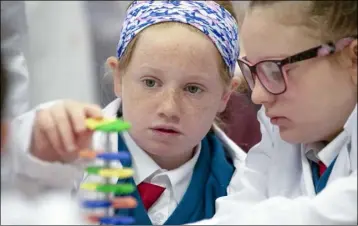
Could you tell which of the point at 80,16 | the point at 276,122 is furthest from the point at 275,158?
the point at 80,16

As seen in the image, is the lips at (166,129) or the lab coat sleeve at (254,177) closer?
the lab coat sleeve at (254,177)

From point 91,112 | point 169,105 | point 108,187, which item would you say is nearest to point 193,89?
point 169,105

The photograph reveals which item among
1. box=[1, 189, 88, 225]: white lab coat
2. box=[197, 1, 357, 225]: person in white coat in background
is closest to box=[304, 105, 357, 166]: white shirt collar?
box=[197, 1, 357, 225]: person in white coat in background

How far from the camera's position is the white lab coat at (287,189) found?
2.32 ft

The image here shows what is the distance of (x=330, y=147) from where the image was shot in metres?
0.86

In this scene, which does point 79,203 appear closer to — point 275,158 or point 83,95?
point 275,158

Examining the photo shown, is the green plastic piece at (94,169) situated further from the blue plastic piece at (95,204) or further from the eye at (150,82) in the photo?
the eye at (150,82)

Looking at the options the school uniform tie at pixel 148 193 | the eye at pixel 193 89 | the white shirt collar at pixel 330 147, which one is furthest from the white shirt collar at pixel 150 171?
the white shirt collar at pixel 330 147

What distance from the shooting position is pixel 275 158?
36.8 inches

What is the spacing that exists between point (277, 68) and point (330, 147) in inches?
4.6

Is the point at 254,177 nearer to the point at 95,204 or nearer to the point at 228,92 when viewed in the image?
the point at 228,92

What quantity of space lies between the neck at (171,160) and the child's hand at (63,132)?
0.89ft

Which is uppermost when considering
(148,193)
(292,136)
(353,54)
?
(353,54)

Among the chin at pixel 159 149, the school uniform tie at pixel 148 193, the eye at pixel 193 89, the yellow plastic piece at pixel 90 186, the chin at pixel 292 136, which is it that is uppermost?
the eye at pixel 193 89
